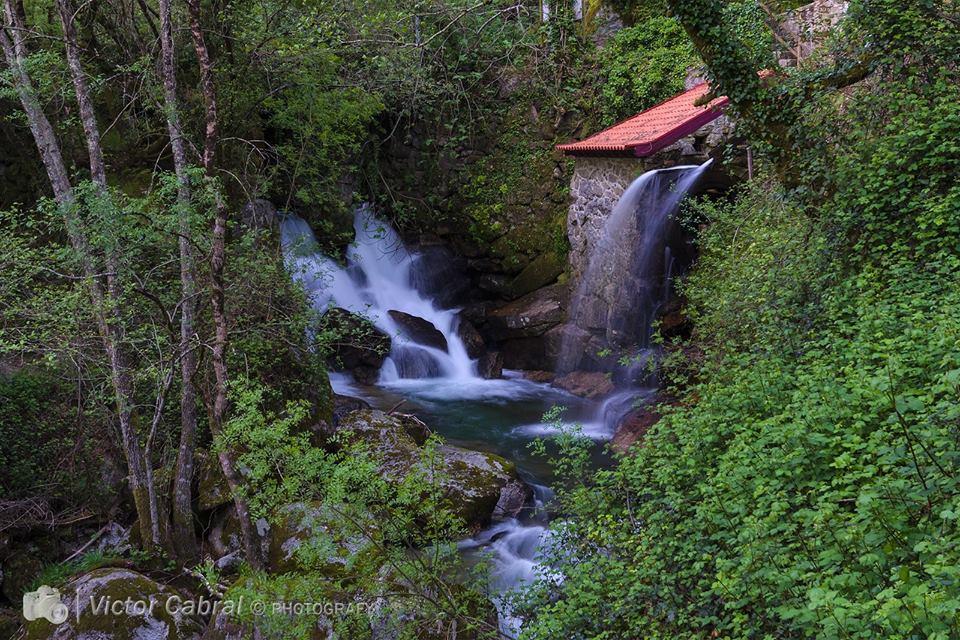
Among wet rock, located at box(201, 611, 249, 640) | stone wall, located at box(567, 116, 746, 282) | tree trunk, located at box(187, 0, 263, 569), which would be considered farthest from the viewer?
stone wall, located at box(567, 116, 746, 282)

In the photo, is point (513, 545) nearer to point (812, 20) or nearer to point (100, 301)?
point (100, 301)

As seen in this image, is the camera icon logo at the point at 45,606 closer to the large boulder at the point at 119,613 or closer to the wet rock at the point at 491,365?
the large boulder at the point at 119,613

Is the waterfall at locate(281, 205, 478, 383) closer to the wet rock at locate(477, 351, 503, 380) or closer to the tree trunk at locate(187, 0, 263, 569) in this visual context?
the wet rock at locate(477, 351, 503, 380)

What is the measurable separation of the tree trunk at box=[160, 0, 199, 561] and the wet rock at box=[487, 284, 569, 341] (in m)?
7.95

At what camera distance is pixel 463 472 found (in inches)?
332

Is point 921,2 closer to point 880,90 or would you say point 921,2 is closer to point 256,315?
point 880,90

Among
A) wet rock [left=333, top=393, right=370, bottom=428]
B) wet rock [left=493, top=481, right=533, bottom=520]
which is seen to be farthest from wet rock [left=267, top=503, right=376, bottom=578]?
wet rock [left=333, top=393, right=370, bottom=428]

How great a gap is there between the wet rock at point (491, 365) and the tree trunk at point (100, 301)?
24.8 feet

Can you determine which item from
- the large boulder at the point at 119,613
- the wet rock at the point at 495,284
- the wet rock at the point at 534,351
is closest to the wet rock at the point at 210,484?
the large boulder at the point at 119,613

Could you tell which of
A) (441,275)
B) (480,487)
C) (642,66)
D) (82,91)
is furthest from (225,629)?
(642,66)

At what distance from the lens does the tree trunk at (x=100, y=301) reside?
686cm

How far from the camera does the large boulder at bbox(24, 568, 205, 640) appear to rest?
6230 millimetres

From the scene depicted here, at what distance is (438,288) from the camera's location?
1569 centimetres

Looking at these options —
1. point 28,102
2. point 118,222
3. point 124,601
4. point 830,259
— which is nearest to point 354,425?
point 124,601
